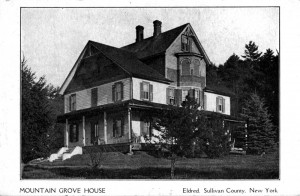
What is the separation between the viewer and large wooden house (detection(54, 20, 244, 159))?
24.9 metres

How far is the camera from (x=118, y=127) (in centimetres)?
2517

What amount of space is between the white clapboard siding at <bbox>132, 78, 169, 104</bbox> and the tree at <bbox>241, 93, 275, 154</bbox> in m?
4.98

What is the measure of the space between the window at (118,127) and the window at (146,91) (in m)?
1.70

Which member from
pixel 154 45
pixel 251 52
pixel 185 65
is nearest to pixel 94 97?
pixel 154 45

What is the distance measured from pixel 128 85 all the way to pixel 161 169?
27.3 feet

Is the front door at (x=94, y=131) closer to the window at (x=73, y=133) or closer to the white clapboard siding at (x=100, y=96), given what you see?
the white clapboard siding at (x=100, y=96)

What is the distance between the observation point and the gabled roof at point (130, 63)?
2502 centimetres

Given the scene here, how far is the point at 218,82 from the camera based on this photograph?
3117cm

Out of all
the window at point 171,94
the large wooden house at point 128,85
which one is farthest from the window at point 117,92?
the window at point 171,94

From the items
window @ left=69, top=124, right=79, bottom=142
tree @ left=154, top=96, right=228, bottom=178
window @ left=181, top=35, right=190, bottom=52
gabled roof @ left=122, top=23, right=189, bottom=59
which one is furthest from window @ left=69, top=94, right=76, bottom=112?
tree @ left=154, top=96, right=228, bottom=178

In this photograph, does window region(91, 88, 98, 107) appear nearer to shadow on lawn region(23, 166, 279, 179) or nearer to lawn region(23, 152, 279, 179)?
lawn region(23, 152, 279, 179)

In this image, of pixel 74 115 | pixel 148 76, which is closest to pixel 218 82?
pixel 148 76

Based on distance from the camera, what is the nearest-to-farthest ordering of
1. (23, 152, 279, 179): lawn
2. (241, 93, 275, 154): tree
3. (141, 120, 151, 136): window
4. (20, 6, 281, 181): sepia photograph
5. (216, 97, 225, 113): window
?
(23, 152, 279, 179): lawn < (20, 6, 281, 181): sepia photograph < (241, 93, 275, 154): tree < (141, 120, 151, 136): window < (216, 97, 225, 113): window
